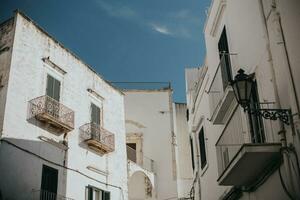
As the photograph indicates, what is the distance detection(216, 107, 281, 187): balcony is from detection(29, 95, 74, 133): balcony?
7247 mm

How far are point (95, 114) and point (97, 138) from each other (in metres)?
1.39

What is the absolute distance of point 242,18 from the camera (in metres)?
11.0

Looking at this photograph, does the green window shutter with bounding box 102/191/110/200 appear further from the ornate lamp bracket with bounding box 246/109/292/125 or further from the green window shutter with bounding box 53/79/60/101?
the ornate lamp bracket with bounding box 246/109/292/125

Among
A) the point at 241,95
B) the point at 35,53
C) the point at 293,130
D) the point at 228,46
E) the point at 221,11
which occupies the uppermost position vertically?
the point at 35,53

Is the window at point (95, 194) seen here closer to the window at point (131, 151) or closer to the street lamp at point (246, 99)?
the window at point (131, 151)

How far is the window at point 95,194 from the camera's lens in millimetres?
18297

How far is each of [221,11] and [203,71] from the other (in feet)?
10.5

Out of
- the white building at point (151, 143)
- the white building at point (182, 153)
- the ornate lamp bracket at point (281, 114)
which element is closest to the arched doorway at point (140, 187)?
the white building at point (151, 143)

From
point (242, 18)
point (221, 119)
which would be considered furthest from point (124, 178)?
point (242, 18)

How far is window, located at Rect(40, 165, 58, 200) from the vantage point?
1576 cm

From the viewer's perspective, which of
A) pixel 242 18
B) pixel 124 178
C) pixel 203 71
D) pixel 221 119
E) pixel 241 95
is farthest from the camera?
pixel 124 178

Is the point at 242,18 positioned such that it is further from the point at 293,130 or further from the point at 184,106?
the point at 184,106

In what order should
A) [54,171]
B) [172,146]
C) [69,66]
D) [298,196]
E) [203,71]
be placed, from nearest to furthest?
[298,196], [203,71], [54,171], [69,66], [172,146]

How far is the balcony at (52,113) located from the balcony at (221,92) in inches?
245
